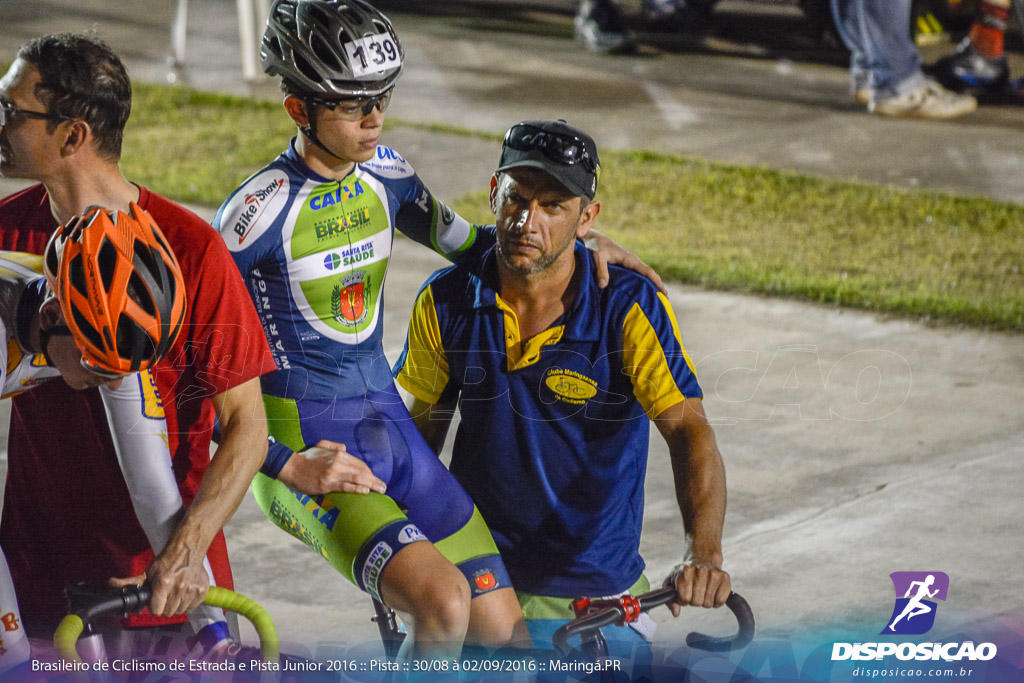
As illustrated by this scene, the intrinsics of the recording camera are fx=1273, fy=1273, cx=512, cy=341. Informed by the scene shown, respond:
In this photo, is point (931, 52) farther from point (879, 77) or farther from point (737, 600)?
point (737, 600)

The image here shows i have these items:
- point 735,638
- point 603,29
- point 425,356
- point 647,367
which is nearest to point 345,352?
point 425,356

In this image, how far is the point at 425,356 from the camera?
3531mm

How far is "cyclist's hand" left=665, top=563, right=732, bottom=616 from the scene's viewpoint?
9.44 ft

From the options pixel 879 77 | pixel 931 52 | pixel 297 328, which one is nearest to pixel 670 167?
pixel 879 77

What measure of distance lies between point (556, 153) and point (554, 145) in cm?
2

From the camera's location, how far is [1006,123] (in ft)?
38.0

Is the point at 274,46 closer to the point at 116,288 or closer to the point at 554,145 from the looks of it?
the point at 554,145

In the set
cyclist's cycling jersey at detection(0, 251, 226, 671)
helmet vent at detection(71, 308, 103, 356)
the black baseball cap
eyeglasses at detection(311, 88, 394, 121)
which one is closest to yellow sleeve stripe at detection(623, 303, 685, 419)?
the black baseball cap

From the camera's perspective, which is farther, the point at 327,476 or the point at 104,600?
the point at 327,476

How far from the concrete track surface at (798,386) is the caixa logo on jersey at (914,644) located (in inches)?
18.7

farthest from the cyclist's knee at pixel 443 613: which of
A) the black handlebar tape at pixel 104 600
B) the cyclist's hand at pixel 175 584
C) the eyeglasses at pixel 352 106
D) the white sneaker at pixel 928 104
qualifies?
the white sneaker at pixel 928 104

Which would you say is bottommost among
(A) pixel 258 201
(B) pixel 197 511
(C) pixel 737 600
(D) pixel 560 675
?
(D) pixel 560 675

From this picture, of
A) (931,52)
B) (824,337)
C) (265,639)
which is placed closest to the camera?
(265,639)

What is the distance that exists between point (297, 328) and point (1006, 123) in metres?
9.67
